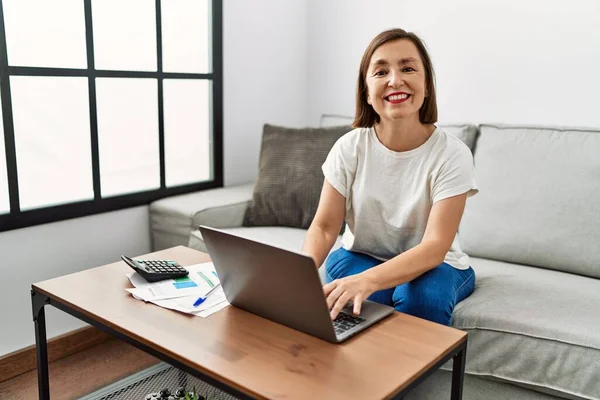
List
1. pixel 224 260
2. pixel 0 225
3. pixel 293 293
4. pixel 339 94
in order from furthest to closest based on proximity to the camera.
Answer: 1. pixel 339 94
2. pixel 0 225
3. pixel 224 260
4. pixel 293 293

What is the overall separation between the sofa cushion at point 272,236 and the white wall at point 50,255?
0.34 m

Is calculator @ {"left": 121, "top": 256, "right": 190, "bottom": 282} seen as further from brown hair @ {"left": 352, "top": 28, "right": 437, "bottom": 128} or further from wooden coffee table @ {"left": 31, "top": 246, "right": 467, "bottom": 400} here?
brown hair @ {"left": 352, "top": 28, "right": 437, "bottom": 128}

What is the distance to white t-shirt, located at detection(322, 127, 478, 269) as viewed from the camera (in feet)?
5.12

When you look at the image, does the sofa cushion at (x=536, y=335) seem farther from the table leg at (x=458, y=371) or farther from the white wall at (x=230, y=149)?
the white wall at (x=230, y=149)

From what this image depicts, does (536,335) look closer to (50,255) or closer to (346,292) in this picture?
(346,292)

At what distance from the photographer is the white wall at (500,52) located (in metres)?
2.22

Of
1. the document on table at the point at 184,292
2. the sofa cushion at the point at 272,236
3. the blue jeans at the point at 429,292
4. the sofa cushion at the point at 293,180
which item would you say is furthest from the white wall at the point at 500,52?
the document on table at the point at 184,292

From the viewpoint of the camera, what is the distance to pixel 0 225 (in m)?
1.98

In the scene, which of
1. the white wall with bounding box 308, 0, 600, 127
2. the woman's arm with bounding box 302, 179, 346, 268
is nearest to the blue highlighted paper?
the woman's arm with bounding box 302, 179, 346, 268

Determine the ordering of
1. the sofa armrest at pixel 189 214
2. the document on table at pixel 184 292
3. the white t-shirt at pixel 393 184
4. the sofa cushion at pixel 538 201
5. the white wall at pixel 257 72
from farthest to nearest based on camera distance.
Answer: the white wall at pixel 257 72 < the sofa armrest at pixel 189 214 < the sofa cushion at pixel 538 201 < the white t-shirt at pixel 393 184 < the document on table at pixel 184 292

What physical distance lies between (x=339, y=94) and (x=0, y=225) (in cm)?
168

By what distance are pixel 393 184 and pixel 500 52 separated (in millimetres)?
1113

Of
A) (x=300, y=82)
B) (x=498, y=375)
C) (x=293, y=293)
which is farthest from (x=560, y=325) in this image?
(x=300, y=82)

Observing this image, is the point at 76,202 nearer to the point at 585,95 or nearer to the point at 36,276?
the point at 36,276
